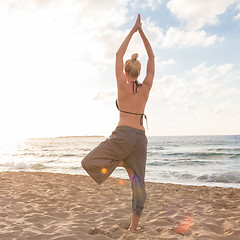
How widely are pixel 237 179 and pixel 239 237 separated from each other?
6.95 m

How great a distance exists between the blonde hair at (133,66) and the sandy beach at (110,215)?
1912 mm

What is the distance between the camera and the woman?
2.63 metres

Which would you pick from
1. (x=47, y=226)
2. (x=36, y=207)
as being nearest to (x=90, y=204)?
(x=36, y=207)

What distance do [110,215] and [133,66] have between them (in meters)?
2.56

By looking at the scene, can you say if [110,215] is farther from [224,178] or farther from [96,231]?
[224,178]

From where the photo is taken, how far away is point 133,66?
8.89 ft

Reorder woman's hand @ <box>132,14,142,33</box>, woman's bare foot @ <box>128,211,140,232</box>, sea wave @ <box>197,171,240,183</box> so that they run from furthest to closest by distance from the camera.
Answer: sea wave @ <box>197,171,240,183</box>, woman's bare foot @ <box>128,211,140,232</box>, woman's hand @ <box>132,14,142,33</box>

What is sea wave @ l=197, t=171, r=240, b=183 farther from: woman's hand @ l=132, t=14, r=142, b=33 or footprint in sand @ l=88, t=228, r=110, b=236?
woman's hand @ l=132, t=14, r=142, b=33

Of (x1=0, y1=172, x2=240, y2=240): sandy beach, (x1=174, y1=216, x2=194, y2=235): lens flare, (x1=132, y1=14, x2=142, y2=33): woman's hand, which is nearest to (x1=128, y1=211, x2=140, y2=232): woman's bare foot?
(x1=0, y1=172, x2=240, y2=240): sandy beach

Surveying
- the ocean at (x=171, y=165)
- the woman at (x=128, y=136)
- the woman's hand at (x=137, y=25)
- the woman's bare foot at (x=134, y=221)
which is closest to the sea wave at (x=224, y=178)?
the ocean at (x=171, y=165)

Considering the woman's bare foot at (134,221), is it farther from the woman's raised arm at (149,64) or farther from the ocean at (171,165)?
the ocean at (171,165)

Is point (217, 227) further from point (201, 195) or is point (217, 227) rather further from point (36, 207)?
point (36, 207)

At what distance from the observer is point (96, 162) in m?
2.60

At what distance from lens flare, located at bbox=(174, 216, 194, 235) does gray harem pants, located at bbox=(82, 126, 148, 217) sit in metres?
1.04
